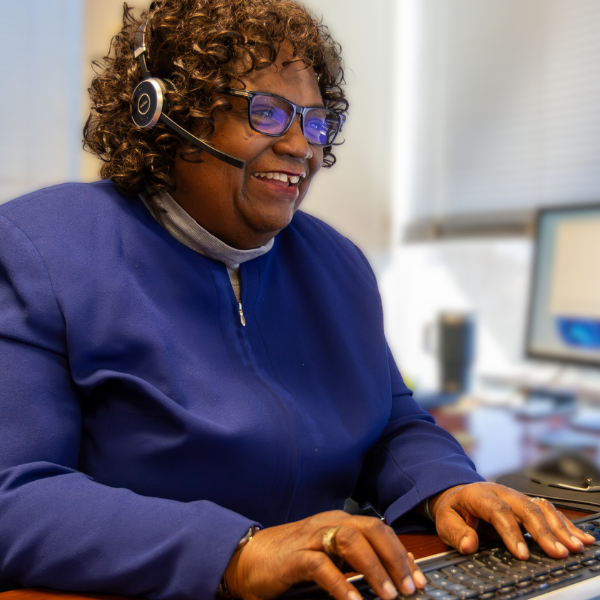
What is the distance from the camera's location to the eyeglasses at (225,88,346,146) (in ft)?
2.81

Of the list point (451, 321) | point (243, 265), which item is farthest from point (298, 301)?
point (451, 321)

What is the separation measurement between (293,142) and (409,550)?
0.54 m

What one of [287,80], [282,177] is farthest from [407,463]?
[287,80]

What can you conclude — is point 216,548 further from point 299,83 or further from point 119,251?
point 299,83

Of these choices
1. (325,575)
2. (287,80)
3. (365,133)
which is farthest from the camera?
(365,133)

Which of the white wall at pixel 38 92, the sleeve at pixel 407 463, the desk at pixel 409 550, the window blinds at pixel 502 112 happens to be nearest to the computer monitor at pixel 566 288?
the window blinds at pixel 502 112

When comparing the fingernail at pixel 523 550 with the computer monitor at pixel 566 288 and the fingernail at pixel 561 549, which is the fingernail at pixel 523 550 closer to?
the fingernail at pixel 561 549

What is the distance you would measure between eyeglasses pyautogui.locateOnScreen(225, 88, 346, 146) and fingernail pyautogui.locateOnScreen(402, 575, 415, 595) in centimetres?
57

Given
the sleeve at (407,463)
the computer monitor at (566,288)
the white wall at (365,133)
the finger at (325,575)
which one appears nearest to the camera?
the finger at (325,575)

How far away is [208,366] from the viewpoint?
0.78 m

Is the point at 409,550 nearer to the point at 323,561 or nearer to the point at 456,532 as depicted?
the point at 456,532

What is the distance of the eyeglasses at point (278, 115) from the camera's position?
33.7 inches

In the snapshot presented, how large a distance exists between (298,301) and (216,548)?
45 cm

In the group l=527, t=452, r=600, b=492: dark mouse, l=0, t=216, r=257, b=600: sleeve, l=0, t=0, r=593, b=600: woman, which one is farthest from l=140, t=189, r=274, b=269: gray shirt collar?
l=527, t=452, r=600, b=492: dark mouse
